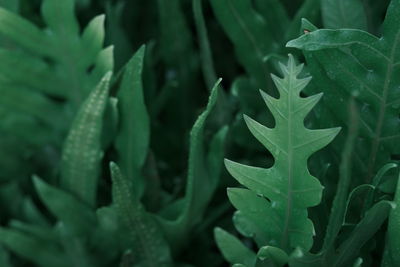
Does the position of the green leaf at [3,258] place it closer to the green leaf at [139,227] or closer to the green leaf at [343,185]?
the green leaf at [139,227]

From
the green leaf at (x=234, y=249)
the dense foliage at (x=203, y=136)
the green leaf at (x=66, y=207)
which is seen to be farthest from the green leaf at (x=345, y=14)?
the green leaf at (x=66, y=207)

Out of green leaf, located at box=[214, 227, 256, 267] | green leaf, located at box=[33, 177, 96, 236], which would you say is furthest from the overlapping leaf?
green leaf, located at box=[214, 227, 256, 267]

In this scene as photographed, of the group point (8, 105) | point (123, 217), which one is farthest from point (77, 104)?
point (123, 217)

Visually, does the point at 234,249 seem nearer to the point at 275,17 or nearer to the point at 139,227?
the point at 139,227

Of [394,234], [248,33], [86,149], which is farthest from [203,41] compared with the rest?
[394,234]

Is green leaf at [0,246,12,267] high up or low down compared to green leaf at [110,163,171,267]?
down

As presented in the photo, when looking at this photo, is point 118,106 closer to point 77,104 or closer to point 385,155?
point 77,104

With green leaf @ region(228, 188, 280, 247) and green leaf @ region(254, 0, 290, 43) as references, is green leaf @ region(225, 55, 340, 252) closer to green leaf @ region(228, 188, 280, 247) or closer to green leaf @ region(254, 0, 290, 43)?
green leaf @ region(228, 188, 280, 247)
